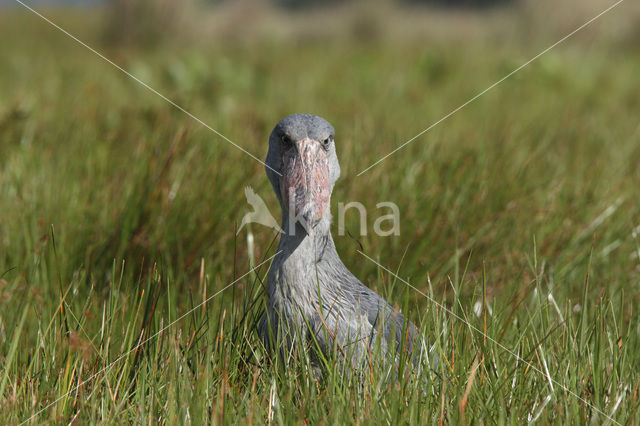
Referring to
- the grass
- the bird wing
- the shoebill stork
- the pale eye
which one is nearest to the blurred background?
the grass

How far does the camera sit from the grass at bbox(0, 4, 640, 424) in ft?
6.13

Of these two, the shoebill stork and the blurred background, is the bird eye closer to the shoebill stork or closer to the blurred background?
the shoebill stork

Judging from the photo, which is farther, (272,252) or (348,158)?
(348,158)

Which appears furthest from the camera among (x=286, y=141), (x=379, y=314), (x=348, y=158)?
(x=348, y=158)

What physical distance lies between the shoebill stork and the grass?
92 millimetres

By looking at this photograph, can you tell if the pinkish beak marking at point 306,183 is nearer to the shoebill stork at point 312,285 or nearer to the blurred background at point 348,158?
the shoebill stork at point 312,285

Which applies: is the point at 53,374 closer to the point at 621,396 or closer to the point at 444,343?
the point at 444,343

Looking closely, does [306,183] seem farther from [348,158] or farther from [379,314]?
[348,158]

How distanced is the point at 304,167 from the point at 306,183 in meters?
0.05

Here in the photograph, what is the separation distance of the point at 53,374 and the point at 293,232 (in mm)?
812

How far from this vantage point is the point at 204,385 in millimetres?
1807

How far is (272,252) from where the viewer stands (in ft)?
9.17

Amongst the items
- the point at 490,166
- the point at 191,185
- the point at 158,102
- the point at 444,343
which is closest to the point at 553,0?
the point at 158,102

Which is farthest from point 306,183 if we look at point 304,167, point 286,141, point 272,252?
point 272,252
